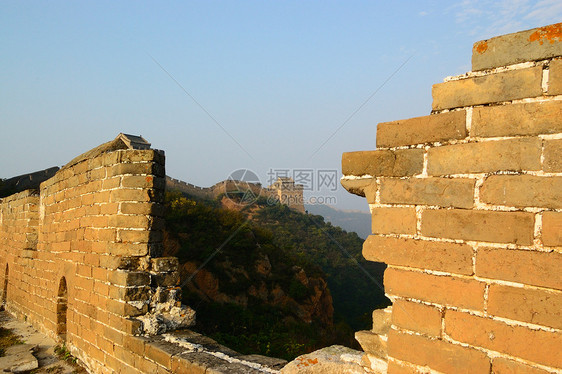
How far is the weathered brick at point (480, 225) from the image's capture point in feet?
5.47

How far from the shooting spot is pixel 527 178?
65.6 inches

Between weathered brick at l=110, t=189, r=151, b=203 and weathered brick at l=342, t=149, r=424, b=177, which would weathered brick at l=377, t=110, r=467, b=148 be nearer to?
weathered brick at l=342, t=149, r=424, b=177

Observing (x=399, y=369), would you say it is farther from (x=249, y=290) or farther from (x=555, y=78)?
(x=249, y=290)

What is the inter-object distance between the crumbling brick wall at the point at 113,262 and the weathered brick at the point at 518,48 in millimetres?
3497

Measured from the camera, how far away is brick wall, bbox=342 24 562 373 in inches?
63.8

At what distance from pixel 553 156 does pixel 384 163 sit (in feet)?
2.55

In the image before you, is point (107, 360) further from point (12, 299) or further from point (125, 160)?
point (12, 299)

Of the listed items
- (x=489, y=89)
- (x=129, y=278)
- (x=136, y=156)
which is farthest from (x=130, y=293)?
(x=489, y=89)

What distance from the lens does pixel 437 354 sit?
1.88 metres

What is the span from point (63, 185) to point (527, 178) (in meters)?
6.15

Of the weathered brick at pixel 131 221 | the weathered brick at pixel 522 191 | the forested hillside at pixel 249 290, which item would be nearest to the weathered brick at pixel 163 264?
the weathered brick at pixel 131 221

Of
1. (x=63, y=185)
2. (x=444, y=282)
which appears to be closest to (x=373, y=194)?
(x=444, y=282)

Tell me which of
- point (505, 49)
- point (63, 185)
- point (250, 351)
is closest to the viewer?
point (505, 49)

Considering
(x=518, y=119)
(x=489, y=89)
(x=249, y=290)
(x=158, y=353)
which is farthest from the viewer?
(x=249, y=290)
